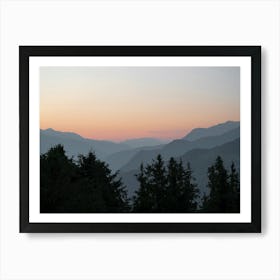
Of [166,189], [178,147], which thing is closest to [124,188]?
[166,189]

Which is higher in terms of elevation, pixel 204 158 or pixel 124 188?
pixel 204 158

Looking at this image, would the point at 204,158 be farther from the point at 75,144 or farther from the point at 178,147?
the point at 75,144

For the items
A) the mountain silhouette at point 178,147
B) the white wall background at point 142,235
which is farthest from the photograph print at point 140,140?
the white wall background at point 142,235

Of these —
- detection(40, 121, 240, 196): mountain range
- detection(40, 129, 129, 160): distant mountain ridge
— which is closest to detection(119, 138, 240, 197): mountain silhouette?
detection(40, 121, 240, 196): mountain range

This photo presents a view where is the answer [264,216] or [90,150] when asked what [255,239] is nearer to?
[264,216]

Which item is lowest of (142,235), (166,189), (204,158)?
(142,235)
